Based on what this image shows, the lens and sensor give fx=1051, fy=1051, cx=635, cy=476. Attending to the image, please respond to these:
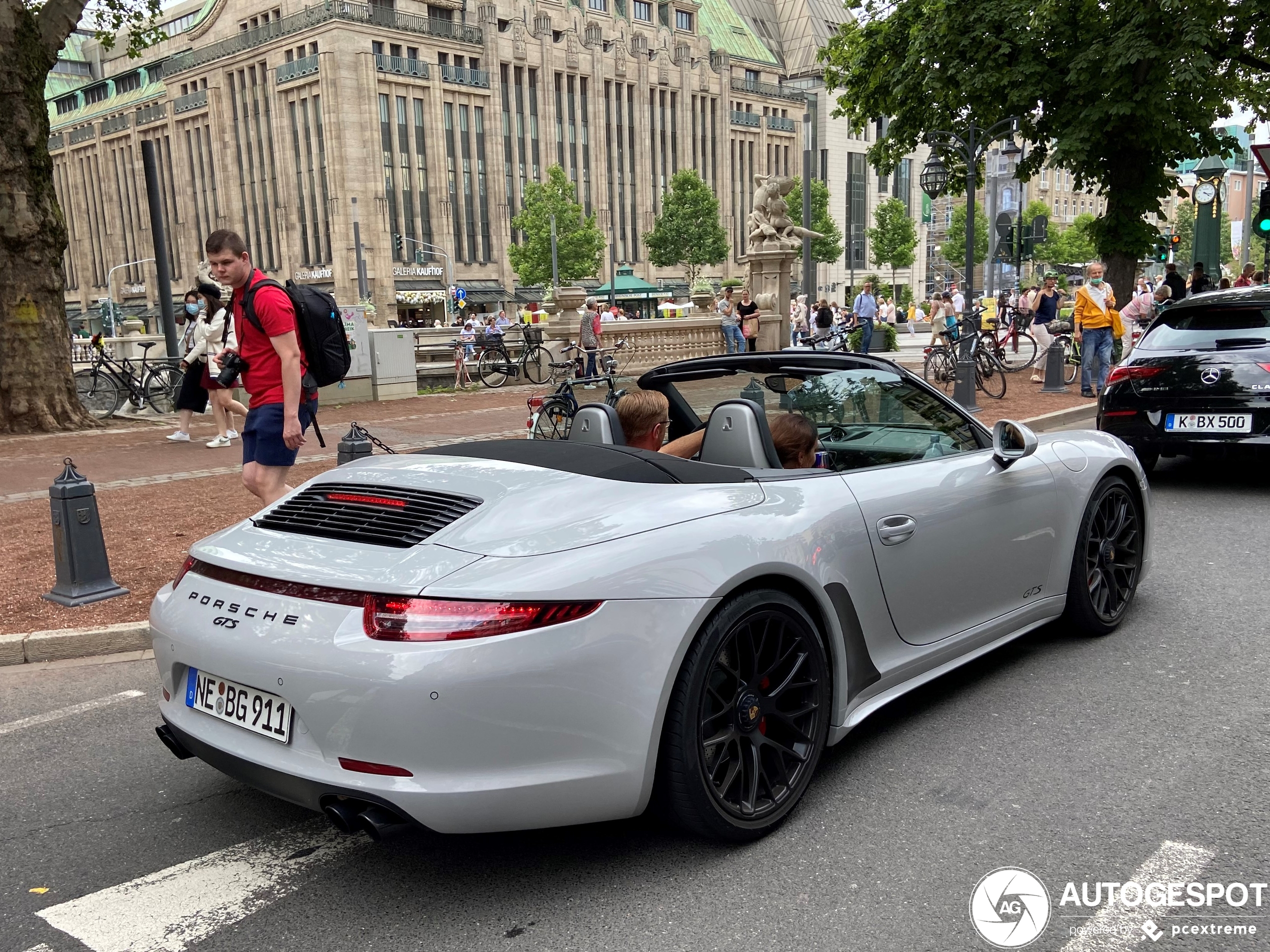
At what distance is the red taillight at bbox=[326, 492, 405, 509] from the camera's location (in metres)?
3.02

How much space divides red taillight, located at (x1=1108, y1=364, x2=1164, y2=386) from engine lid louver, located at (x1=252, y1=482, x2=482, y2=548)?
6.88 m

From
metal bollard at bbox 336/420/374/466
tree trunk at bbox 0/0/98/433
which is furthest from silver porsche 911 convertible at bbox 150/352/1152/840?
tree trunk at bbox 0/0/98/433

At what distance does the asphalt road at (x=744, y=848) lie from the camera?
2600 millimetres

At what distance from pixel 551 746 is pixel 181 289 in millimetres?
91799

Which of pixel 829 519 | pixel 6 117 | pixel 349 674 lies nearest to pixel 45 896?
pixel 349 674

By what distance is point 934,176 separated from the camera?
19.6 meters

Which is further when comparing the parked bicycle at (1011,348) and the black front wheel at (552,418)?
the parked bicycle at (1011,348)

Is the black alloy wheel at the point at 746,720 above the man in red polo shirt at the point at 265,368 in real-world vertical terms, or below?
below

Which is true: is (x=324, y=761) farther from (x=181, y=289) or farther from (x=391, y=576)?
(x=181, y=289)

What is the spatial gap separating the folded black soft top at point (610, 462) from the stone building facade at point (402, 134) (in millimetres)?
70164

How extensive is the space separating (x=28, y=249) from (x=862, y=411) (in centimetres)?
1289

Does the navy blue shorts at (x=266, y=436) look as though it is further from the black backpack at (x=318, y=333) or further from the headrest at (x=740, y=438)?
the headrest at (x=740, y=438)

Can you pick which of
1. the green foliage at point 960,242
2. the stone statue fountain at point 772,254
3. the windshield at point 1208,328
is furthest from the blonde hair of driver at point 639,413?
the green foliage at point 960,242

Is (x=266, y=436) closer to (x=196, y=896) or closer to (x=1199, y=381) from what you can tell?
(x=196, y=896)
